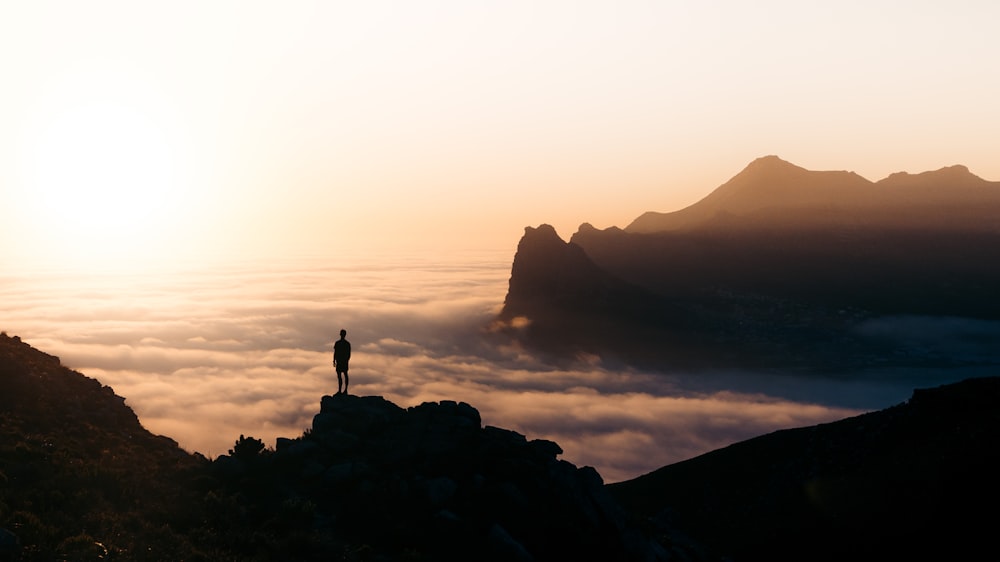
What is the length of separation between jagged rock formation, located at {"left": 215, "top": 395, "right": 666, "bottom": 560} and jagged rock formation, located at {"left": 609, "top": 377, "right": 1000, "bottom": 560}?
11.1 meters

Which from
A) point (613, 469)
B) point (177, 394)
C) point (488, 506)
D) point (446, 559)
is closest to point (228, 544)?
point (446, 559)

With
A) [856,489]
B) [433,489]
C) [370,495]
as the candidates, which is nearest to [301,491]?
[370,495]

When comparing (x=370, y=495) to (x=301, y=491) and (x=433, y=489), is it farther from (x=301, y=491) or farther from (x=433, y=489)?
(x=301, y=491)

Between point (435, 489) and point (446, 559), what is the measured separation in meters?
3.75

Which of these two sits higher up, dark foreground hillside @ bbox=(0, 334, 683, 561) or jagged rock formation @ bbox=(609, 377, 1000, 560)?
dark foreground hillside @ bbox=(0, 334, 683, 561)

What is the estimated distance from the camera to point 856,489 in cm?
4938

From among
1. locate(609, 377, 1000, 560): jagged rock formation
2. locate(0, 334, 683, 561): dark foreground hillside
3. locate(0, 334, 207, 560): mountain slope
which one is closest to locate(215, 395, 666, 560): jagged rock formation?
locate(0, 334, 683, 561): dark foreground hillside

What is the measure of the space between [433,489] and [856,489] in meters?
35.7

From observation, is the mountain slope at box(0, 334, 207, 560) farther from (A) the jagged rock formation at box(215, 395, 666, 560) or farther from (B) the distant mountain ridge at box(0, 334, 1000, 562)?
(A) the jagged rock formation at box(215, 395, 666, 560)

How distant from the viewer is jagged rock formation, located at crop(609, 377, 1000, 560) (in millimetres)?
40906

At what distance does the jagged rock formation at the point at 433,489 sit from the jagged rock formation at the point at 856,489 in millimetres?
11089

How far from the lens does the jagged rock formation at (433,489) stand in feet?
81.8

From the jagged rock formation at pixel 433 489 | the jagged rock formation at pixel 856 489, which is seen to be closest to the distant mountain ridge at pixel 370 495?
the jagged rock formation at pixel 433 489

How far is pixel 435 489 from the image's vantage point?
27.2 metres
